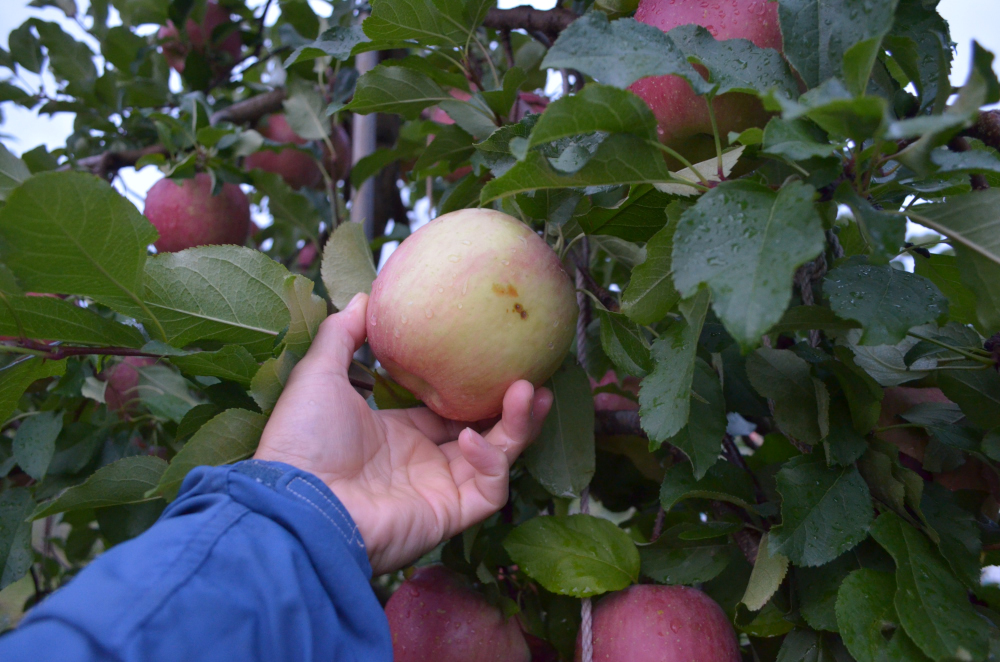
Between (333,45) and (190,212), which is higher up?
(333,45)

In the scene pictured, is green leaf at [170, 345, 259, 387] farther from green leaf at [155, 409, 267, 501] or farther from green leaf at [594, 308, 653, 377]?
green leaf at [594, 308, 653, 377]

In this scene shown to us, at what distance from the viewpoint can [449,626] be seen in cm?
78

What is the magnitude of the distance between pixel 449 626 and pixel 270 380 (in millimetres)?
378

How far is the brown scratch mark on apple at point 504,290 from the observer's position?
0.60m

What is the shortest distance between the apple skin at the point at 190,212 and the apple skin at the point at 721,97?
97cm

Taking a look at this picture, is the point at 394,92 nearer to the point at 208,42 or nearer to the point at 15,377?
the point at 15,377

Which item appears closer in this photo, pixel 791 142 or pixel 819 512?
pixel 791 142

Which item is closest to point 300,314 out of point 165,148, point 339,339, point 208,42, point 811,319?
point 339,339

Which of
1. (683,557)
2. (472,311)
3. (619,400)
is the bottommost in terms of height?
(619,400)

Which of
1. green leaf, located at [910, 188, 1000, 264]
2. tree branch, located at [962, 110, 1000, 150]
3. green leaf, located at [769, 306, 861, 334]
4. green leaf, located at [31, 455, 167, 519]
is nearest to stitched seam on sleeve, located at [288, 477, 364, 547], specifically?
Result: green leaf, located at [31, 455, 167, 519]

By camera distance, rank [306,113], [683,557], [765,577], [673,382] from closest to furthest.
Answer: [673,382] < [765,577] < [683,557] < [306,113]

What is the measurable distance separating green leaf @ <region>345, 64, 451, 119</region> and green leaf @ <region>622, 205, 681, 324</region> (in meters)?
0.41

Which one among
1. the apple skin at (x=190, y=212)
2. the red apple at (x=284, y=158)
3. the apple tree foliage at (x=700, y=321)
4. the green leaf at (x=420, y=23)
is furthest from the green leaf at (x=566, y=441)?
the red apple at (x=284, y=158)

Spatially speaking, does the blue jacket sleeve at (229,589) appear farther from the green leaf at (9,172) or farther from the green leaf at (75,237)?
the green leaf at (9,172)
